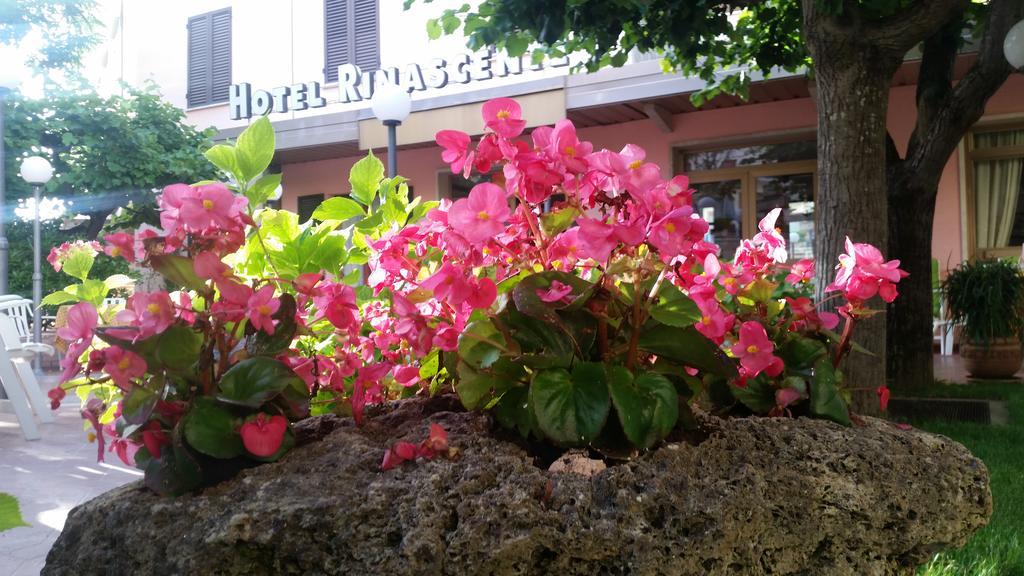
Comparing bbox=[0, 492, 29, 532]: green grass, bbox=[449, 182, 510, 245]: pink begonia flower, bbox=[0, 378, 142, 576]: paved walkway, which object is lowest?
bbox=[0, 378, 142, 576]: paved walkway

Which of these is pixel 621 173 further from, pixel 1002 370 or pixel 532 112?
pixel 532 112

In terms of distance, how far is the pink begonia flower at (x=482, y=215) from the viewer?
3.08ft

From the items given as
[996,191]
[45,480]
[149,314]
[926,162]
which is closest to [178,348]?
[149,314]

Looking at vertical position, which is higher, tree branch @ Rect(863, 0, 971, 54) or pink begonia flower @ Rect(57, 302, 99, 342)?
tree branch @ Rect(863, 0, 971, 54)

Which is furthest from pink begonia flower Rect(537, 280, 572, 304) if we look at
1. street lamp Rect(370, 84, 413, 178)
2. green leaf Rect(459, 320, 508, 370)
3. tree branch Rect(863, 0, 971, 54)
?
street lamp Rect(370, 84, 413, 178)

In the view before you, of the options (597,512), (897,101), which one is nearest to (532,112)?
(897,101)

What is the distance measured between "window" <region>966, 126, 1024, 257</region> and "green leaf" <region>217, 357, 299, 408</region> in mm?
10425

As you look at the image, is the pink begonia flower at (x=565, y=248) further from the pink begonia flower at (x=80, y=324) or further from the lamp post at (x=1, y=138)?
the lamp post at (x=1, y=138)

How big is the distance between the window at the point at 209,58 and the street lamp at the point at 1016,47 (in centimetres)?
1380

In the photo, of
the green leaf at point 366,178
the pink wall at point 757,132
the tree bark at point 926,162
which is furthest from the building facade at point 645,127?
the green leaf at point 366,178

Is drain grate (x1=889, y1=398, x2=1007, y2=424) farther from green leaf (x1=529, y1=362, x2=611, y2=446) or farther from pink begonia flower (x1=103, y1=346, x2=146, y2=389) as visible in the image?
pink begonia flower (x1=103, y1=346, x2=146, y2=389)

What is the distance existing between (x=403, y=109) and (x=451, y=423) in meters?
6.56

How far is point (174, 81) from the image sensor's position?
16.1 m

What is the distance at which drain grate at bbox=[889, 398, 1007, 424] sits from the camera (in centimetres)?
478
